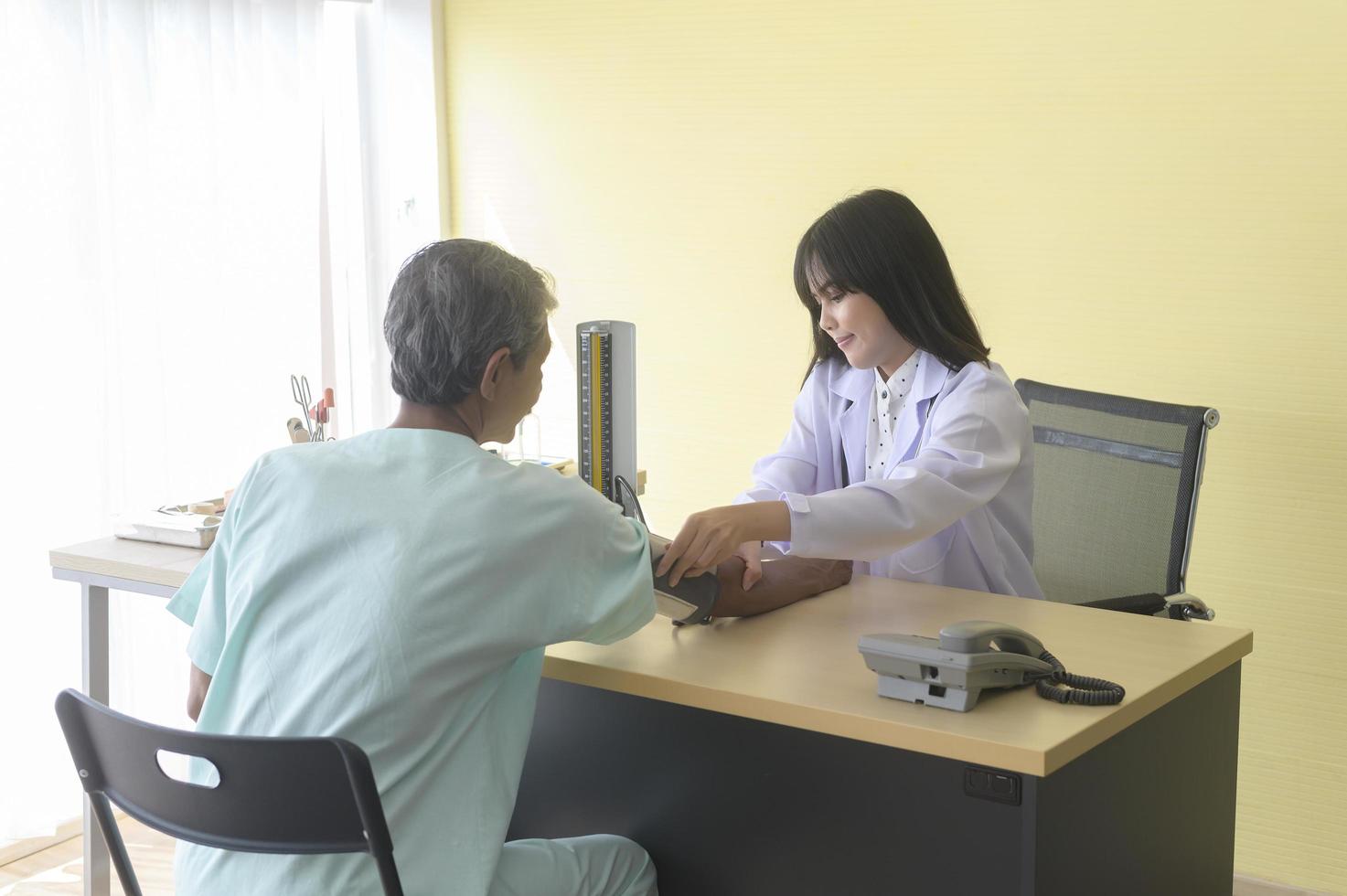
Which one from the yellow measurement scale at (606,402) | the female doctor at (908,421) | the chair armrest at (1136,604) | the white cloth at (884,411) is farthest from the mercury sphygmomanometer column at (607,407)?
the chair armrest at (1136,604)

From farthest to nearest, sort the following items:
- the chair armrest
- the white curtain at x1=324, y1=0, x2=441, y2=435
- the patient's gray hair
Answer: the white curtain at x1=324, y1=0, x2=441, y2=435
the chair armrest
the patient's gray hair

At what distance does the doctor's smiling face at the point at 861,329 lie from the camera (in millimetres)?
2170

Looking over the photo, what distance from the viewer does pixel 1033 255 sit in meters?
3.00

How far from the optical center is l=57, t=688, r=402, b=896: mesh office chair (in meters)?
1.21

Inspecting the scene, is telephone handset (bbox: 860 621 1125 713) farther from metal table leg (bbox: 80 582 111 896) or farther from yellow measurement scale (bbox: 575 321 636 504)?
metal table leg (bbox: 80 582 111 896)

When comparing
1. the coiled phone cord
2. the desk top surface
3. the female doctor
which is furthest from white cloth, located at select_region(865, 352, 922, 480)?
the coiled phone cord

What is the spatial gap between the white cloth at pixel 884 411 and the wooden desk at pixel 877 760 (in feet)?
1.29

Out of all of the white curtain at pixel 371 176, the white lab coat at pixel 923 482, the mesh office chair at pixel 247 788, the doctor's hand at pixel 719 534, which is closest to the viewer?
the mesh office chair at pixel 247 788

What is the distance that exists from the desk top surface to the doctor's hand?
101 millimetres

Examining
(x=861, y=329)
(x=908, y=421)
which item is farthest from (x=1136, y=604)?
(x=861, y=329)

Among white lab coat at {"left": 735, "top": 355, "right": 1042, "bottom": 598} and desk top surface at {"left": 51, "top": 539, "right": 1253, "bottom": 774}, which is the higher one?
white lab coat at {"left": 735, "top": 355, "right": 1042, "bottom": 598}

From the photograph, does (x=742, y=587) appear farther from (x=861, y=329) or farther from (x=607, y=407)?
(x=861, y=329)

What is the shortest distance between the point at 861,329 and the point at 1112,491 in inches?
24.8

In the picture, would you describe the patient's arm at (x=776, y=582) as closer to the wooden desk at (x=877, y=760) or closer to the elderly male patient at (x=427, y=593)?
the wooden desk at (x=877, y=760)
